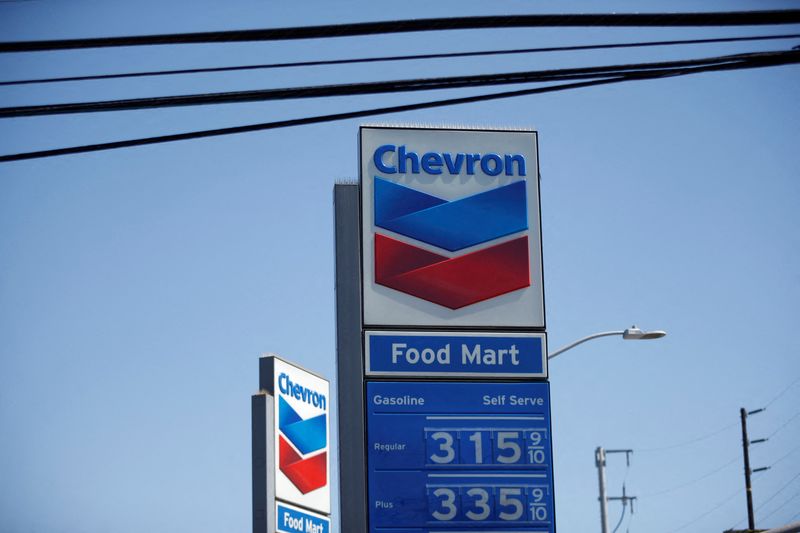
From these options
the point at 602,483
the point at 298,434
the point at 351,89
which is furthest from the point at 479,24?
the point at 602,483

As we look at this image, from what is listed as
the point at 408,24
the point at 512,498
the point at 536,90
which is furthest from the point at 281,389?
the point at 408,24

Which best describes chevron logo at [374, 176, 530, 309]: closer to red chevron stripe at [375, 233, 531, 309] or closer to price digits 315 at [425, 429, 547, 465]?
red chevron stripe at [375, 233, 531, 309]

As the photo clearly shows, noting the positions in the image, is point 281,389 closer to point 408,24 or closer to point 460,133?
point 460,133

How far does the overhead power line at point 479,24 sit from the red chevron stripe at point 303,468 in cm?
1344

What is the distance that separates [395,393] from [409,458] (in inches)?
41.7

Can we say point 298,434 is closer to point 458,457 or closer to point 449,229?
point 458,457

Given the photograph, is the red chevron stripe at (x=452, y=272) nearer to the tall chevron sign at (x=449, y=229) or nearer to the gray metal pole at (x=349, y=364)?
the tall chevron sign at (x=449, y=229)

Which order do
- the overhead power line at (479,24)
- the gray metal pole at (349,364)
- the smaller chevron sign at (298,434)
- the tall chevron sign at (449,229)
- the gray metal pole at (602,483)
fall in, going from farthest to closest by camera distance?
1. the gray metal pole at (602,483)
2. the smaller chevron sign at (298,434)
3. the tall chevron sign at (449,229)
4. the gray metal pole at (349,364)
5. the overhead power line at (479,24)

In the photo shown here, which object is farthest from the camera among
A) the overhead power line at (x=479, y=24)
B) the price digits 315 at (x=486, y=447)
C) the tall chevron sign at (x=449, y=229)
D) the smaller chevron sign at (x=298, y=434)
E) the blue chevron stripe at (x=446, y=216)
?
the smaller chevron sign at (x=298, y=434)

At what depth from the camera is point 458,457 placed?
2206cm

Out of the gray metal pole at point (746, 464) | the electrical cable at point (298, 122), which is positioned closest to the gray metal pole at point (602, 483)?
the gray metal pole at point (746, 464)

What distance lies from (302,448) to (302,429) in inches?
14.8

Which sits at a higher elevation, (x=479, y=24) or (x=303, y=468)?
Result: (x=479, y=24)

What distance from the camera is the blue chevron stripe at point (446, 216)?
2303cm
